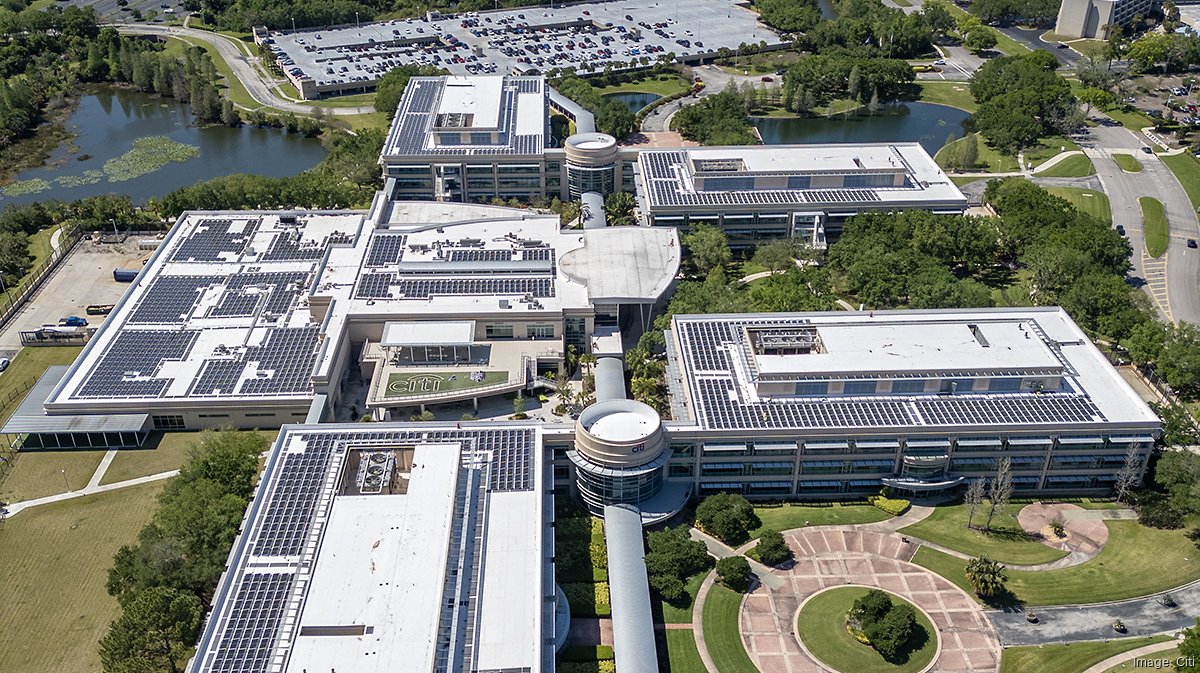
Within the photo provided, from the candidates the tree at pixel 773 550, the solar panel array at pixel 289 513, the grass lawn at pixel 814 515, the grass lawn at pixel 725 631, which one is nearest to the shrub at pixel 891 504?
the grass lawn at pixel 814 515

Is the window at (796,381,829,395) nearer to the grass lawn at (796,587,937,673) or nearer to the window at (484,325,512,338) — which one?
the grass lawn at (796,587,937,673)

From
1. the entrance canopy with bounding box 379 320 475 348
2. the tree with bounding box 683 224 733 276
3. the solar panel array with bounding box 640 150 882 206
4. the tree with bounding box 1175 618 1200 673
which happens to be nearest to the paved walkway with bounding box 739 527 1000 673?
the tree with bounding box 1175 618 1200 673

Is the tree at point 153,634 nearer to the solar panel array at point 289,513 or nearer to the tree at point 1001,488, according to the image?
the solar panel array at point 289,513

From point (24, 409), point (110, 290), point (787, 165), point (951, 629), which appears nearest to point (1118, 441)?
point (951, 629)

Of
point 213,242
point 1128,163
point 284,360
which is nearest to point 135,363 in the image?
point 284,360

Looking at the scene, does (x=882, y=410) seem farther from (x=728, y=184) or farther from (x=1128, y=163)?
(x=1128, y=163)

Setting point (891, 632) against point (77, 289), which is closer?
point (891, 632)

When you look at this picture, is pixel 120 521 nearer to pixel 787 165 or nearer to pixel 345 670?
pixel 345 670
